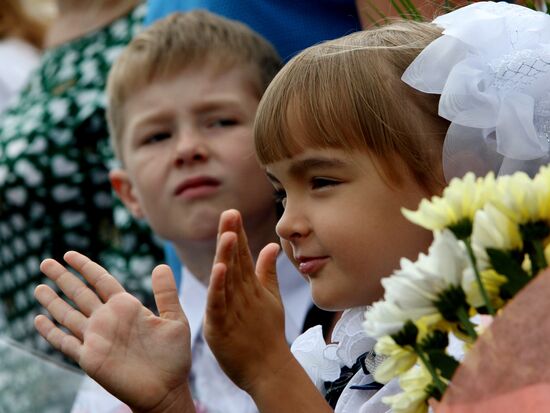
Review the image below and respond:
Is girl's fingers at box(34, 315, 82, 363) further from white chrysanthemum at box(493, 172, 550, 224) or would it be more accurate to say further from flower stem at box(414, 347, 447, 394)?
white chrysanthemum at box(493, 172, 550, 224)

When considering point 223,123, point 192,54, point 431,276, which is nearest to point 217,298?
point 431,276

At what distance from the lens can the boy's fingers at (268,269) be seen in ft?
6.75

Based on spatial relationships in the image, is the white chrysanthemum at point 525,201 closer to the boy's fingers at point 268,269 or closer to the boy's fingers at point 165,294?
the boy's fingers at point 268,269

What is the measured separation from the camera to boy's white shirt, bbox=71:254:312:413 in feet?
10.00

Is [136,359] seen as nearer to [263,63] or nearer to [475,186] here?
[475,186]

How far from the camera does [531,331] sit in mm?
1329

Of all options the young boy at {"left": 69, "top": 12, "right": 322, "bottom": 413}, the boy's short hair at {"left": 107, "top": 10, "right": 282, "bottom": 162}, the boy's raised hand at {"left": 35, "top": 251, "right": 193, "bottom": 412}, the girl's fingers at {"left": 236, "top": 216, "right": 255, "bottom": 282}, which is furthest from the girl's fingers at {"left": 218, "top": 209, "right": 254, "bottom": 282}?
the boy's short hair at {"left": 107, "top": 10, "right": 282, "bottom": 162}

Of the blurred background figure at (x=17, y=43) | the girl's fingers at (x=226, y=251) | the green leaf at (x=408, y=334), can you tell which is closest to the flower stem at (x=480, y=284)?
the green leaf at (x=408, y=334)

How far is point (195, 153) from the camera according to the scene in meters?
3.10

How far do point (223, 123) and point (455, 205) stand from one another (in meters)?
1.81

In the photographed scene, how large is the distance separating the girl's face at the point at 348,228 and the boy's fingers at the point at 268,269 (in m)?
0.07

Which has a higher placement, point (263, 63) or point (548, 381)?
point (548, 381)

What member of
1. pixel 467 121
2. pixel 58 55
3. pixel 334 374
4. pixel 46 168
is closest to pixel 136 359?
pixel 334 374

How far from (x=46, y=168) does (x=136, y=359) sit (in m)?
2.08
